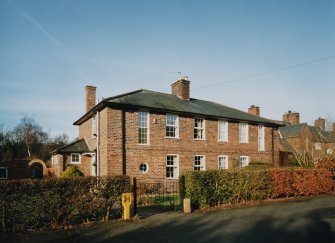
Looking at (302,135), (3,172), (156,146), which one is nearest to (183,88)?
(156,146)

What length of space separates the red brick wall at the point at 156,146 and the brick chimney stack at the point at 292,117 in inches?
1191

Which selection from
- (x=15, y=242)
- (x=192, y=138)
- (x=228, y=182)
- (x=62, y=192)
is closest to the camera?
(x=15, y=242)

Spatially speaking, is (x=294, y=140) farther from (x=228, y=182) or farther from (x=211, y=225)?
(x=211, y=225)

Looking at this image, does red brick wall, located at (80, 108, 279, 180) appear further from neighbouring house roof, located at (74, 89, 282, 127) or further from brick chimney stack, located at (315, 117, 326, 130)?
brick chimney stack, located at (315, 117, 326, 130)

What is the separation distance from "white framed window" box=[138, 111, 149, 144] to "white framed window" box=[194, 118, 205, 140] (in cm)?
467

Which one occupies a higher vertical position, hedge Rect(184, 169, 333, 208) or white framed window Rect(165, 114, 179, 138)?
white framed window Rect(165, 114, 179, 138)

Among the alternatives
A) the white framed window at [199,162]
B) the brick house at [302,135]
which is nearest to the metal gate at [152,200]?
the white framed window at [199,162]

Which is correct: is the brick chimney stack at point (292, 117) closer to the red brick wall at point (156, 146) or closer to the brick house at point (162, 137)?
the brick house at point (162, 137)

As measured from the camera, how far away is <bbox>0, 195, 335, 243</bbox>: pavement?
334 inches

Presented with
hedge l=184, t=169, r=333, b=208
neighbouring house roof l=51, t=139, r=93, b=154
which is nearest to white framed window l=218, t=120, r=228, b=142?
hedge l=184, t=169, r=333, b=208

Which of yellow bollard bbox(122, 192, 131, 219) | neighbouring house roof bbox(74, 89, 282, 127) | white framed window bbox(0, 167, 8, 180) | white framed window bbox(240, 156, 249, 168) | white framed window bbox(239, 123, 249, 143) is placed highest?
neighbouring house roof bbox(74, 89, 282, 127)

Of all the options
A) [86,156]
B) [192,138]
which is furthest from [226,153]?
[86,156]

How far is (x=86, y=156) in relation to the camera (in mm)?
24500

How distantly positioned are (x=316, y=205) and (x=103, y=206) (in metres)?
10.3
